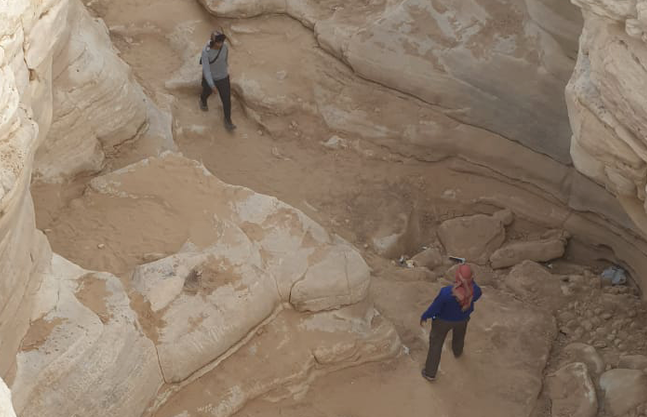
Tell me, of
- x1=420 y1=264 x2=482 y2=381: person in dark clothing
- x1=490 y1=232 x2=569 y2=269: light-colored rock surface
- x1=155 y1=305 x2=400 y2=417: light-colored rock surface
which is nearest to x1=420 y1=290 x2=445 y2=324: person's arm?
x1=420 y1=264 x2=482 y2=381: person in dark clothing

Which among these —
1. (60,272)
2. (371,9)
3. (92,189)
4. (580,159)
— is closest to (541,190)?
(580,159)

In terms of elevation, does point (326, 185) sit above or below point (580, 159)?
below

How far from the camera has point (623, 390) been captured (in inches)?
242

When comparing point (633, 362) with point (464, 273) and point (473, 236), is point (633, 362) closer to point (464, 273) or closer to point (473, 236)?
point (464, 273)

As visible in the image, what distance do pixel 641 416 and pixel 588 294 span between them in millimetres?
1742

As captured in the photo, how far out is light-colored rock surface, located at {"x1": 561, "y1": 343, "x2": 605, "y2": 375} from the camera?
258 inches

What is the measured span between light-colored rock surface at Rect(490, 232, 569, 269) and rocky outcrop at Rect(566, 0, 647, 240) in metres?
2.01

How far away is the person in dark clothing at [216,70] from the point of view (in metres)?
8.43

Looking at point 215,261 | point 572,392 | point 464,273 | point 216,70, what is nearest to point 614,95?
point 464,273

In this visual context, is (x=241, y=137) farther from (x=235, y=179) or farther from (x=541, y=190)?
(x=541, y=190)

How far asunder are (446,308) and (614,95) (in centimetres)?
194

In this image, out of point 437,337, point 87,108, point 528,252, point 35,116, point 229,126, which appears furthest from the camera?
point 229,126

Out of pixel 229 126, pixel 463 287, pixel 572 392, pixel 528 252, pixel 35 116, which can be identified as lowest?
pixel 229 126

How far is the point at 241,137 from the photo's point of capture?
9.17 m
